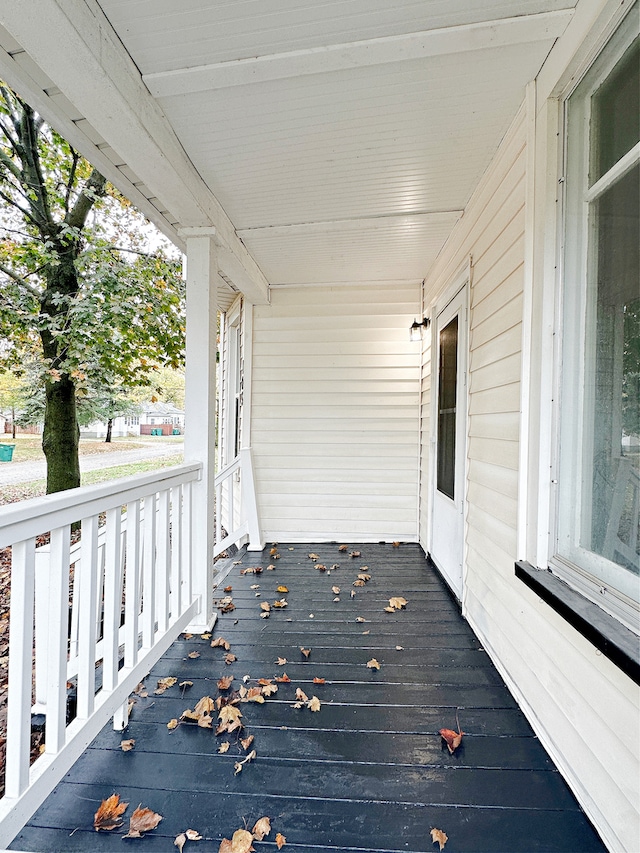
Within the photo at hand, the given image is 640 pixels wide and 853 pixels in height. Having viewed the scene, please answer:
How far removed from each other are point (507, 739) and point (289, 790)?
89 centimetres

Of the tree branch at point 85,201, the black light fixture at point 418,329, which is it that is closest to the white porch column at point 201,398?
the black light fixture at point 418,329

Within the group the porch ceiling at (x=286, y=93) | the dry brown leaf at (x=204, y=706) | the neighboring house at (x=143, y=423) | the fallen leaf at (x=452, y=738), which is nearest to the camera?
the porch ceiling at (x=286, y=93)

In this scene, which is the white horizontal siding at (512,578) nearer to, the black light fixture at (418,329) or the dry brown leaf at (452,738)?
the dry brown leaf at (452,738)

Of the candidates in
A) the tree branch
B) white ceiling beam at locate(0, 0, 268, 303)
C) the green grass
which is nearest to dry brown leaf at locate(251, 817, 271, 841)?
white ceiling beam at locate(0, 0, 268, 303)

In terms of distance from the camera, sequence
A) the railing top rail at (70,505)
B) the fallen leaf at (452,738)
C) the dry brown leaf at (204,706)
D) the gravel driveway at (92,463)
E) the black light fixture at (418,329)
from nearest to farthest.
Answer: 1. the railing top rail at (70,505)
2. the fallen leaf at (452,738)
3. the dry brown leaf at (204,706)
4. the black light fixture at (418,329)
5. the gravel driveway at (92,463)

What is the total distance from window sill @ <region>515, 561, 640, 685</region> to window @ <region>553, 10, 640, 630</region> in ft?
0.13

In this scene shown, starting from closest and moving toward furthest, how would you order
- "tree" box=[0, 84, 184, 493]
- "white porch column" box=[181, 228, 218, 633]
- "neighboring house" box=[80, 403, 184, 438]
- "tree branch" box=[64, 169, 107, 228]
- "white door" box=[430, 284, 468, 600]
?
"white porch column" box=[181, 228, 218, 633] → "white door" box=[430, 284, 468, 600] → "tree" box=[0, 84, 184, 493] → "tree branch" box=[64, 169, 107, 228] → "neighboring house" box=[80, 403, 184, 438]

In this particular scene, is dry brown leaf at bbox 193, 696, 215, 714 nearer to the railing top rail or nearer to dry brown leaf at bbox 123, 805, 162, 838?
dry brown leaf at bbox 123, 805, 162, 838

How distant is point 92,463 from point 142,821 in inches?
349

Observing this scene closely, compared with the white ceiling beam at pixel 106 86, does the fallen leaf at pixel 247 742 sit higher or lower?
lower

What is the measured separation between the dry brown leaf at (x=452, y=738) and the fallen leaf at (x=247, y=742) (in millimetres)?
768

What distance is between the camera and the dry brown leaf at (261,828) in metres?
1.24

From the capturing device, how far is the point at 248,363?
4406mm

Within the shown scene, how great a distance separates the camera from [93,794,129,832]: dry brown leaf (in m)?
1.27
